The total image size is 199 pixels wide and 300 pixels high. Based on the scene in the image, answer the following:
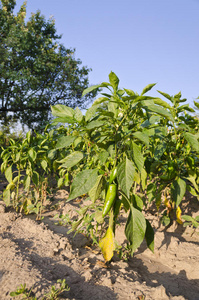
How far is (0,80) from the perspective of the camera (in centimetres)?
880

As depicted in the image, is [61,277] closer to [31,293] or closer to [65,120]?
[31,293]

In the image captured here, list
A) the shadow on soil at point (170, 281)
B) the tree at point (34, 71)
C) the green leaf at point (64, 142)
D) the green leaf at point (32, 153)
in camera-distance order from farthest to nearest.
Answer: the tree at point (34, 71) < the green leaf at point (32, 153) < the shadow on soil at point (170, 281) < the green leaf at point (64, 142)

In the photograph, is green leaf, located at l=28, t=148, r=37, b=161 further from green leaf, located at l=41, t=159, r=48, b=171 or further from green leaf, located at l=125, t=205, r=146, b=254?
green leaf, located at l=125, t=205, r=146, b=254

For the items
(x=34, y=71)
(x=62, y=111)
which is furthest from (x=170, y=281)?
(x=34, y=71)

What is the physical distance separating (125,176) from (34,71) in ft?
29.4

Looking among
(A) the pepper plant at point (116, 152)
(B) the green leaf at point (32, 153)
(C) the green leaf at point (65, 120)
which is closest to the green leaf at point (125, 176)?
(A) the pepper plant at point (116, 152)

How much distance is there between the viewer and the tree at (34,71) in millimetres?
8789

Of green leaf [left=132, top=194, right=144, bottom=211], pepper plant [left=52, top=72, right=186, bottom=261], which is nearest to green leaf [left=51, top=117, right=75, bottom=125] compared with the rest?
pepper plant [left=52, top=72, right=186, bottom=261]

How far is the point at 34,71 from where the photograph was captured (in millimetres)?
9273

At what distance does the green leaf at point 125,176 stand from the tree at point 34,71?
769 cm

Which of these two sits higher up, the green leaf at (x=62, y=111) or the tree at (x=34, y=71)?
the tree at (x=34, y=71)

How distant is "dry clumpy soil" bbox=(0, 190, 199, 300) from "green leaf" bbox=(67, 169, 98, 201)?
1.86ft

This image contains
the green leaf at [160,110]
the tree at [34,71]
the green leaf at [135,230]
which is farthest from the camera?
the tree at [34,71]

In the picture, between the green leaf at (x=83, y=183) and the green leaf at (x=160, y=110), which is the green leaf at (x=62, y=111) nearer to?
the green leaf at (x=83, y=183)
